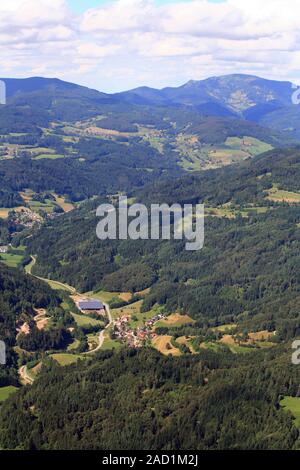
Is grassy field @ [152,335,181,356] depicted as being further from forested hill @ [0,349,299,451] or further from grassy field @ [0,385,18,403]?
grassy field @ [0,385,18,403]

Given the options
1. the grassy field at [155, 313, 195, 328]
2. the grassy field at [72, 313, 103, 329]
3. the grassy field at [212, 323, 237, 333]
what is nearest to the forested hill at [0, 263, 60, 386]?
the grassy field at [72, 313, 103, 329]
